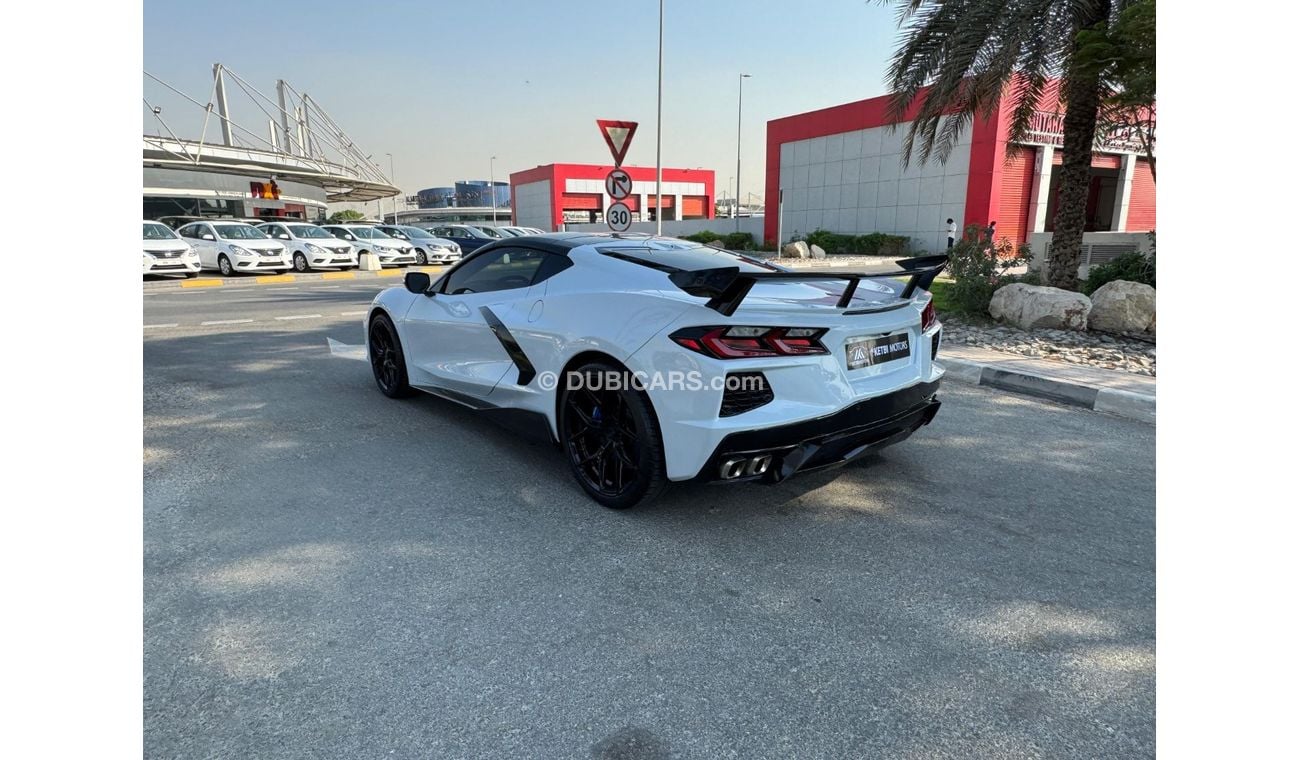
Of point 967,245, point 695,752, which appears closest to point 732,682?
point 695,752

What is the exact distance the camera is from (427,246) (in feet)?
80.8

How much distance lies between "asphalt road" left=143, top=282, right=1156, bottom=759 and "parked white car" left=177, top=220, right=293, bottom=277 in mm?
17812

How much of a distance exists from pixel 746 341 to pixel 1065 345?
6.37 meters

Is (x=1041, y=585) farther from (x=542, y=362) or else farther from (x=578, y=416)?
(x=542, y=362)

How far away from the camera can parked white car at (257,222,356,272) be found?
2153cm

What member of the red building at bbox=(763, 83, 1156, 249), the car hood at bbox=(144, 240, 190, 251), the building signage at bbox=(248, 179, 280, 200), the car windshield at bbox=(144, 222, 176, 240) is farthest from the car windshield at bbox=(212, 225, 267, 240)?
the building signage at bbox=(248, 179, 280, 200)

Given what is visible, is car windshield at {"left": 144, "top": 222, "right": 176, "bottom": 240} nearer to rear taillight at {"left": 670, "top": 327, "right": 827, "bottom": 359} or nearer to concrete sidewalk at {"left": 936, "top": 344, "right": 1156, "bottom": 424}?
concrete sidewalk at {"left": 936, "top": 344, "right": 1156, "bottom": 424}

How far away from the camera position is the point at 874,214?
31.8m

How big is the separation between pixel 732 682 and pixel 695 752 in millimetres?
348

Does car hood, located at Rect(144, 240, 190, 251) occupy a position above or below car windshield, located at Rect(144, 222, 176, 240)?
below

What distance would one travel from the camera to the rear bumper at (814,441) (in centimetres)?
315

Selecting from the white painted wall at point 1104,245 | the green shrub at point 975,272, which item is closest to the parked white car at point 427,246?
the green shrub at point 975,272

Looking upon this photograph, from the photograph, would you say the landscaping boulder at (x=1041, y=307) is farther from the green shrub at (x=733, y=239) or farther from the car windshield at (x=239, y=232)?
the green shrub at (x=733, y=239)

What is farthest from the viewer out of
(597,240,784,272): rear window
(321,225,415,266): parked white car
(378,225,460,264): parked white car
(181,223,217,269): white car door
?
(378,225,460,264): parked white car
